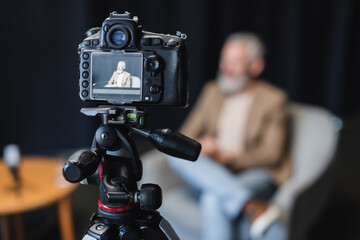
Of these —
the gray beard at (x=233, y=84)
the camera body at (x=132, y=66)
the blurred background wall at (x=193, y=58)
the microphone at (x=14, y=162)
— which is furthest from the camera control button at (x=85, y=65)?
the blurred background wall at (x=193, y=58)

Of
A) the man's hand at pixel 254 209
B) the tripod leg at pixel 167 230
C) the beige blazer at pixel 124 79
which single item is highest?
the beige blazer at pixel 124 79

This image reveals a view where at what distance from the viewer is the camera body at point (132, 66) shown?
2.17 feet

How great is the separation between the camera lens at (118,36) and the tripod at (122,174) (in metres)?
0.11

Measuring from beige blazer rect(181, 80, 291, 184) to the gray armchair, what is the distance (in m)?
0.08

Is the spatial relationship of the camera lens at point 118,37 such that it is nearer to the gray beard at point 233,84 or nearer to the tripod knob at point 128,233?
the tripod knob at point 128,233

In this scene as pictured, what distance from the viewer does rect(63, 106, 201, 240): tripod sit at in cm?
65

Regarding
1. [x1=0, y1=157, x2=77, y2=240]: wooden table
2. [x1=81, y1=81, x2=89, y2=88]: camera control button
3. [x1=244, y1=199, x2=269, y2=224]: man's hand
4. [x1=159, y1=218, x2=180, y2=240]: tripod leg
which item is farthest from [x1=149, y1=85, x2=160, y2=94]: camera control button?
[x1=0, y1=157, x2=77, y2=240]: wooden table

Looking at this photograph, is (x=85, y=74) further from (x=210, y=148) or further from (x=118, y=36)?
(x=210, y=148)

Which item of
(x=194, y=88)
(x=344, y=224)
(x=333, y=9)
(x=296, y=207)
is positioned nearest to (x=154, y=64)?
(x=296, y=207)

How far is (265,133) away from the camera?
192 centimetres

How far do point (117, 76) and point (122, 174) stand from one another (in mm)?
180

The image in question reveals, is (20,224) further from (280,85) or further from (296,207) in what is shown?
(280,85)

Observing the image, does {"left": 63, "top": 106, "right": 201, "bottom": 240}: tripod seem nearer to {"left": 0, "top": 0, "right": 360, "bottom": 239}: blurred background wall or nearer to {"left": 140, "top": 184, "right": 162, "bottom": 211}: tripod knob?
{"left": 140, "top": 184, "right": 162, "bottom": 211}: tripod knob

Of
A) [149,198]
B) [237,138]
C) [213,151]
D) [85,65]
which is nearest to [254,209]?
[213,151]
